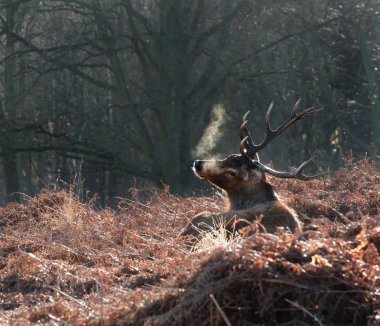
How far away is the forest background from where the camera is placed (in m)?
29.4

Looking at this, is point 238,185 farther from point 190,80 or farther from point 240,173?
point 190,80

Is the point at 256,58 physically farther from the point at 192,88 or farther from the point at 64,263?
the point at 64,263

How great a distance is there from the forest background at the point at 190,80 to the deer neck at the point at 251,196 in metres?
16.3

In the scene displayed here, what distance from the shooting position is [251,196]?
11562 millimetres

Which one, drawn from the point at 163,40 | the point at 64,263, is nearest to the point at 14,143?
the point at 163,40

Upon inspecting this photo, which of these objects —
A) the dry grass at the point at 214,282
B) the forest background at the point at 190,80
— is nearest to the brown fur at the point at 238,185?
the dry grass at the point at 214,282

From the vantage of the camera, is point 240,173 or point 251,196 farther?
point 240,173

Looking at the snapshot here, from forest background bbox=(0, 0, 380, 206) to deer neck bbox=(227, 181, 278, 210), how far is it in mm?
16329

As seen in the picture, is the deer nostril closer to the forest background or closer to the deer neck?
the deer neck

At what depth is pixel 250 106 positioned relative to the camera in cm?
3105

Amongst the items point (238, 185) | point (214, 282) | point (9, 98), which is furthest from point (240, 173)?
point (9, 98)

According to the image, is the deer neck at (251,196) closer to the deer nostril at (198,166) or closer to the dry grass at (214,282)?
the deer nostril at (198,166)

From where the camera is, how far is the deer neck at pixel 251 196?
1134 cm

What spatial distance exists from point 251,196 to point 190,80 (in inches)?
798
